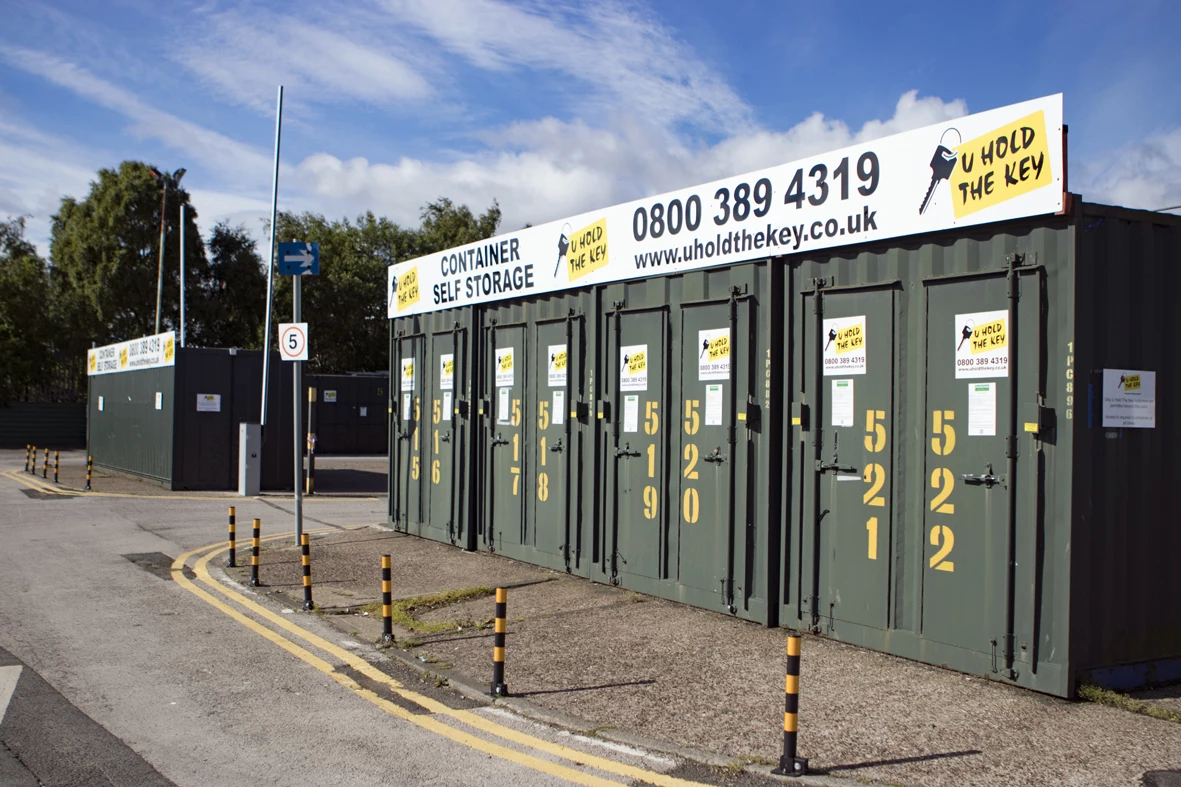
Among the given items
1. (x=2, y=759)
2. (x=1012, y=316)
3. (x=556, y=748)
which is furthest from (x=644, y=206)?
(x=2, y=759)

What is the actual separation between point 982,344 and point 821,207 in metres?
2.13

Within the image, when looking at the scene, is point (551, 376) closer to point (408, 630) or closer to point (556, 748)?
point (408, 630)

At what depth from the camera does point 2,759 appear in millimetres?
5801

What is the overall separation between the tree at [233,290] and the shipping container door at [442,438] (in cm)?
4000

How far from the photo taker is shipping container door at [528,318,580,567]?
12.3 meters

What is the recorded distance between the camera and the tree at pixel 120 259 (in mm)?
48156

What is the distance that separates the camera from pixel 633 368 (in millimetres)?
11266

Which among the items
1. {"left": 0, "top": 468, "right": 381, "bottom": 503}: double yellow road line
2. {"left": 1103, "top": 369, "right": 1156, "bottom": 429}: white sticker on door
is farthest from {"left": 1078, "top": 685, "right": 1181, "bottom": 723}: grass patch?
{"left": 0, "top": 468, "right": 381, "bottom": 503}: double yellow road line

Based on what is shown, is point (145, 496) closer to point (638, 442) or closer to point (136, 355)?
point (136, 355)

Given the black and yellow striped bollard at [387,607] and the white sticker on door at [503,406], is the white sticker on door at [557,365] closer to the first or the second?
the white sticker on door at [503,406]

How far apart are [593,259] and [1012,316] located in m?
5.67

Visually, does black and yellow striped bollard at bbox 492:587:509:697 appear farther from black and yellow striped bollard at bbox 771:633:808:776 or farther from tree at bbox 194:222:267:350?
tree at bbox 194:222:267:350

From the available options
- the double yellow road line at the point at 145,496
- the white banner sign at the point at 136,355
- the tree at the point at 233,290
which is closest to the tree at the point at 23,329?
the tree at the point at 233,290

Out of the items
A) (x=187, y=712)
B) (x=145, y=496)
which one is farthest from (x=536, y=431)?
(x=145, y=496)
